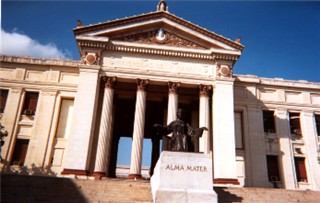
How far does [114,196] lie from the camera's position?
1473 cm

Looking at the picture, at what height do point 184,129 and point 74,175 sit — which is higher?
point 184,129

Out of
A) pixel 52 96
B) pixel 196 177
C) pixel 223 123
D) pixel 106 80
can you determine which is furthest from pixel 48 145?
pixel 196 177

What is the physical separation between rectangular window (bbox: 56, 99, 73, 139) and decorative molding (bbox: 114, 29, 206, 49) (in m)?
7.10

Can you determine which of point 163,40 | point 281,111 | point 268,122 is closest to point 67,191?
point 163,40

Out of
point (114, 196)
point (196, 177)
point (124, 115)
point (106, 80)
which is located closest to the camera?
point (196, 177)

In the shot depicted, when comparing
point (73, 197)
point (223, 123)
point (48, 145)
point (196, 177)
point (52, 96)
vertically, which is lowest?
point (73, 197)

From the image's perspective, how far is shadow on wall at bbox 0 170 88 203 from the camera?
13.9 meters

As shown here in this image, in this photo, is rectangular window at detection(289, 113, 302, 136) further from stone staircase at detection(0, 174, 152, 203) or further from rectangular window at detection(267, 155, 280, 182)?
stone staircase at detection(0, 174, 152, 203)

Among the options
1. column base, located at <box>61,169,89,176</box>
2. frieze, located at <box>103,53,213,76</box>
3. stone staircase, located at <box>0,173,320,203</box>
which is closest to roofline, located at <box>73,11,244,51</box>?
frieze, located at <box>103,53,213,76</box>

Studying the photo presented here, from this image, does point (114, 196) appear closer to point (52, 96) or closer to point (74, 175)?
point (74, 175)

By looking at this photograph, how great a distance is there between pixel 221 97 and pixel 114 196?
1225 centimetres

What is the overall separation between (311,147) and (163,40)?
52.3 ft

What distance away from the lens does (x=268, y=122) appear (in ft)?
93.3

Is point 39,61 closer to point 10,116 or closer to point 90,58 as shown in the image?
point 10,116
